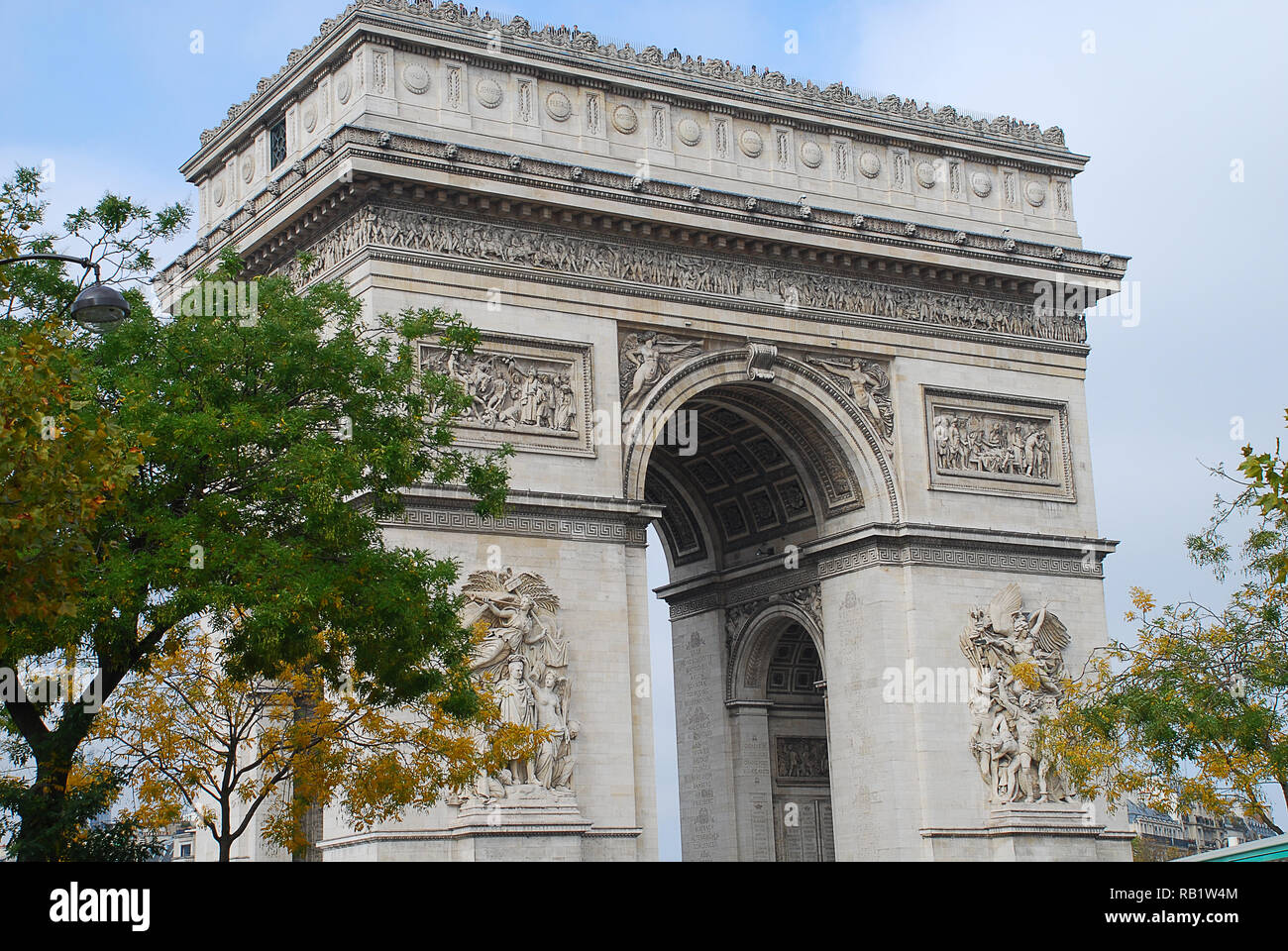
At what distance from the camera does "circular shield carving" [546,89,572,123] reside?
32656 mm

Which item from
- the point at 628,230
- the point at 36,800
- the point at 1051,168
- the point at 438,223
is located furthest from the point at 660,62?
the point at 36,800

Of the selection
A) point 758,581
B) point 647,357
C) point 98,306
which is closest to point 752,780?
point 758,581

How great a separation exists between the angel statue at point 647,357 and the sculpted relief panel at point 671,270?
3.16 feet

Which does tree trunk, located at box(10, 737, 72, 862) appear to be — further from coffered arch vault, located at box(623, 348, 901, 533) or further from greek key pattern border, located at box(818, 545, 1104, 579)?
greek key pattern border, located at box(818, 545, 1104, 579)

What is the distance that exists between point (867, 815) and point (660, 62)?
14.4 m

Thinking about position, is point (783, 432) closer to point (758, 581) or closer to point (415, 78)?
point (758, 581)

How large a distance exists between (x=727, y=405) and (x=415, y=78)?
27.7ft

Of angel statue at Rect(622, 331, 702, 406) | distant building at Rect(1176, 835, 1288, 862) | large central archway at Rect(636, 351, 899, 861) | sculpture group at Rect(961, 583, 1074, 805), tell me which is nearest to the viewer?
distant building at Rect(1176, 835, 1288, 862)

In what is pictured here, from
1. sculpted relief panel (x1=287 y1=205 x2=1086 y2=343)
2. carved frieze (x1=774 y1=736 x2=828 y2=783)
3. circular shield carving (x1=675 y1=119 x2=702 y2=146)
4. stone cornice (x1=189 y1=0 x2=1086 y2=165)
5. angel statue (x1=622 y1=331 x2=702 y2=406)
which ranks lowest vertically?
carved frieze (x1=774 y1=736 x2=828 y2=783)

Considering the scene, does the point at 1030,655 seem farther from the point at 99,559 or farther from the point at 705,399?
the point at 99,559

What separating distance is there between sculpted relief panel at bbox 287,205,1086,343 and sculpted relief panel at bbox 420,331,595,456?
1469 mm

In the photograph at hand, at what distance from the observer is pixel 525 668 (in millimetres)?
29359

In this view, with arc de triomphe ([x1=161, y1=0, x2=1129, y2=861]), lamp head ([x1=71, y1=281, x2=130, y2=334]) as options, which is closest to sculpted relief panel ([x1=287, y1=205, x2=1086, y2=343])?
arc de triomphe ([x1=161, y1=0, x2=1129, y2=861])

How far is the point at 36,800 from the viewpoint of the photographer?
19469 mm
